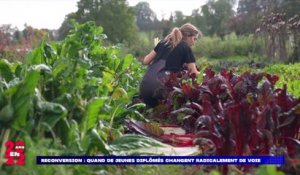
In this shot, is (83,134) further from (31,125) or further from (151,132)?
(151,132)

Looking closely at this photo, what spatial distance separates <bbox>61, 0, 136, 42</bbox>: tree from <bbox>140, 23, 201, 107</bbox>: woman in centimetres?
3878

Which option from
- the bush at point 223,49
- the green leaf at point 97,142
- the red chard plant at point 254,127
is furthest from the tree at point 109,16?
the green leaf at point 97,142

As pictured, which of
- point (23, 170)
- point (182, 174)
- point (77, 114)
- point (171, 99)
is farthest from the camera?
point (171, 99)

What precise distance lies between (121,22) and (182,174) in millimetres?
45814

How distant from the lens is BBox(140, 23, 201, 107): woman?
7339 mm

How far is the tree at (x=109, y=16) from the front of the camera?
1868 inches

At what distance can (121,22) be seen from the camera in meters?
48.6

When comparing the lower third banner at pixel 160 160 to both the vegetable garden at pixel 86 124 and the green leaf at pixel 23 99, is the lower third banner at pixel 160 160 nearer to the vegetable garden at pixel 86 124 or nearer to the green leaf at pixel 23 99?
the vegetable garden at pixel 86 124

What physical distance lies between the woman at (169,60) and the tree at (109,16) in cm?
3878

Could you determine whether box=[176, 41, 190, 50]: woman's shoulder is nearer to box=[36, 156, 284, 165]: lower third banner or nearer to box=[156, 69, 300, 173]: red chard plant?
box=[156, 69, 300, 173]: red chard plant

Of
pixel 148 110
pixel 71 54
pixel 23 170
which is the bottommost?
pixel 148 110

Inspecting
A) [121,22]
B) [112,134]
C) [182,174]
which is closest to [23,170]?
[182,174]

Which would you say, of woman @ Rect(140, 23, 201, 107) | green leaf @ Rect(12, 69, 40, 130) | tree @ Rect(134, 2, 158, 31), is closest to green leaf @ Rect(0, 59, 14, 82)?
green leaf @ Rect(12, 69, 40, 130)

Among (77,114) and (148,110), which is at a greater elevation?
(77,114)
